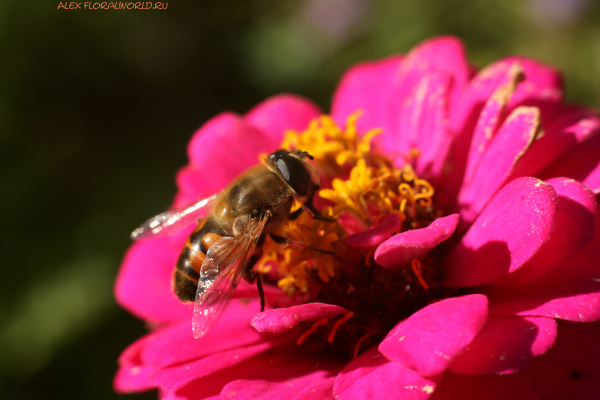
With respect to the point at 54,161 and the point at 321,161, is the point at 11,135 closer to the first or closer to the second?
the point at 54,161

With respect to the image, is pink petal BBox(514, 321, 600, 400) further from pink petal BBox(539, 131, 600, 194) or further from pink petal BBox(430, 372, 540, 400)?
pink petal BBox(539, 131, 600, 194)

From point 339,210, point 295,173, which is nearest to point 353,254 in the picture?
point 339,210

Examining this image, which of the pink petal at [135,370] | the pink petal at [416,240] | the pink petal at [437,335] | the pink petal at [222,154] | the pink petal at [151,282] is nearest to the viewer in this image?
the pink petal at [437,335]

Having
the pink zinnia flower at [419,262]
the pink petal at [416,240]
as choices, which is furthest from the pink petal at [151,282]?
the pink petal at [416,240]

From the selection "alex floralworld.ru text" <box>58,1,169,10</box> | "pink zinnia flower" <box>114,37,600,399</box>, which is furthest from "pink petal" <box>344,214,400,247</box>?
"alex floralworld.ru text" <box>58,1,169,10</box>

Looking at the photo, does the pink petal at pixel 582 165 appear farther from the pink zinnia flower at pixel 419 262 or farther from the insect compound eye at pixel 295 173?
the insect compound eye at pixel 295 173
